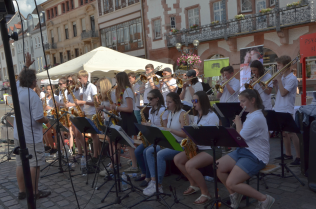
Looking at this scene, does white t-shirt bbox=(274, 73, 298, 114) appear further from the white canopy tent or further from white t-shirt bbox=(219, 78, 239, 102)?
the white canopy tent

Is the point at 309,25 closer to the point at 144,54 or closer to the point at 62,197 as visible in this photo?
the point at 144,54

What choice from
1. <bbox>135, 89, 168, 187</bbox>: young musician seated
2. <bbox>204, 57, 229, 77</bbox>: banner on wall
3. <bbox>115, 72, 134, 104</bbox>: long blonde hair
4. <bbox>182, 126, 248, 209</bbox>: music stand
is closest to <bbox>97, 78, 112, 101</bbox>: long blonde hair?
<bbox>115, 72, 134, 104</bbox>: long blonde hair

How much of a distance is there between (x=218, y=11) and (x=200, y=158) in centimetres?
1469

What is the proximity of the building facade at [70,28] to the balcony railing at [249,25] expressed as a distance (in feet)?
37.5

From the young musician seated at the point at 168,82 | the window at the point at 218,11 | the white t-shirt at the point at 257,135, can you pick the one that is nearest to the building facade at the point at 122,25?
the window at the point at 218,11

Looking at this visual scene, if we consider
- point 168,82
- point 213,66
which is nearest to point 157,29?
point 213,66

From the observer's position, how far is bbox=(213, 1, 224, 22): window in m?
16.6

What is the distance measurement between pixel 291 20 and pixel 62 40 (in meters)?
26.3

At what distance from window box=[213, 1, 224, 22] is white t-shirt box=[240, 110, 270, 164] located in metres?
14.5

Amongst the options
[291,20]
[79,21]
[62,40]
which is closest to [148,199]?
[291,20]

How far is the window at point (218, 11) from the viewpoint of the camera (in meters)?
16.6

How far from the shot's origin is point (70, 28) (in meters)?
31.0

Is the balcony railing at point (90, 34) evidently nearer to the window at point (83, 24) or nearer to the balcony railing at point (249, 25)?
the window at point (83, 24)

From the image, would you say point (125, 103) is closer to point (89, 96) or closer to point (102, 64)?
point (89, 96)
